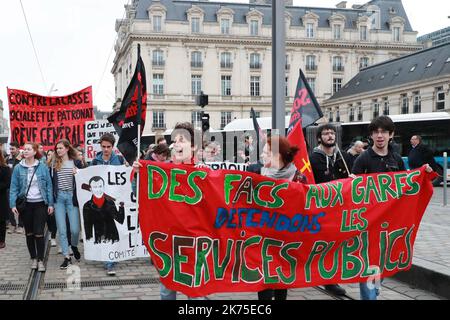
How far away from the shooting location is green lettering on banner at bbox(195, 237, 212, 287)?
4.45 meters

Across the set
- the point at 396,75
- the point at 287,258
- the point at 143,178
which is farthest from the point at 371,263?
the point at 396,75

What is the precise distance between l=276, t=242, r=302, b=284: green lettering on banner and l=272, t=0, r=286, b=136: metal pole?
292cm

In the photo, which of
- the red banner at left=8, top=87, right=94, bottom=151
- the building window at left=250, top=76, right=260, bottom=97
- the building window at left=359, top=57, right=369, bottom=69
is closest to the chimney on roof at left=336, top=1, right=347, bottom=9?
the building window at left=359, top=57, right=369, bottom=69

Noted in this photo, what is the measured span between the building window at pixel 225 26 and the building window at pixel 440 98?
3089 centimetres

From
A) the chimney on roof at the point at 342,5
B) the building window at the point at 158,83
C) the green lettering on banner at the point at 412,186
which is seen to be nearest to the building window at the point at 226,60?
the building window at the point at 158,83

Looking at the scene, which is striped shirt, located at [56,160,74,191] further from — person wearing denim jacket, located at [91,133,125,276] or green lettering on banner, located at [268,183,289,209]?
green lettering on banner, located at [268,183,289,209]

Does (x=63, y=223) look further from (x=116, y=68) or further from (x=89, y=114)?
(x=116, y=68)

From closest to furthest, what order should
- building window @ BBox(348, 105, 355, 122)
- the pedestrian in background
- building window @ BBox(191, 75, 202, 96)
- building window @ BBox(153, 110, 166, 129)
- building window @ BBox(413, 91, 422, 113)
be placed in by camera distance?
the pedestrian in background < building window @ BBox(413, 91, 422, 113) < building window @ BBox(348, 105, 355, 122) < building window @ BBox(153, 110, 166, 129) < building window @ BBox(191, 75, 202, 96)

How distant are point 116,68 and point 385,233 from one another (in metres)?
80.4

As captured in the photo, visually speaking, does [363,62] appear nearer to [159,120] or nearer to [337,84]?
[337,84]

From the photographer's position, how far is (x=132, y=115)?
593 centimetres

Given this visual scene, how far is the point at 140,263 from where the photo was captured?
25.1ft

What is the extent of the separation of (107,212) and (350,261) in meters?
3.63
